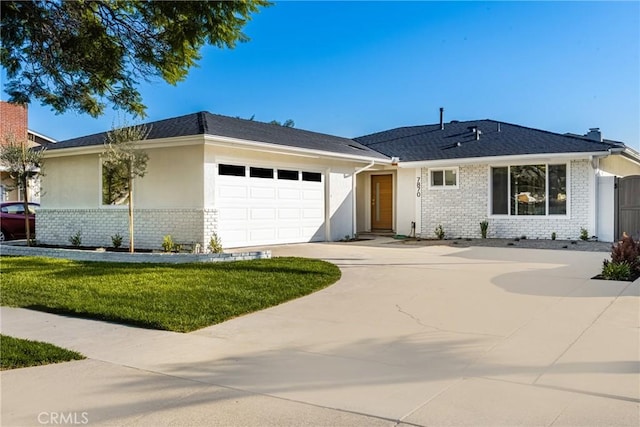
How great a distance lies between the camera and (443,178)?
18484 mm

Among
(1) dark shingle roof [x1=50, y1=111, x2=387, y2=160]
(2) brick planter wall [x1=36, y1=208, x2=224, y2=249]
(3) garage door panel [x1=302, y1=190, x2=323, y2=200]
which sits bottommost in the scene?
(2) brick planter wall [x1=36, y1=208, x2=224, y2=249]

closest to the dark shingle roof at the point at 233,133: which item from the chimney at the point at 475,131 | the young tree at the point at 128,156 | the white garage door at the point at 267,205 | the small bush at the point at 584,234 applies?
the young tree at the point at 128,156

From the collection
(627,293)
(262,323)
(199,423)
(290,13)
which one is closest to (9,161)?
(290,13)

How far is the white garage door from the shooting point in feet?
45.7

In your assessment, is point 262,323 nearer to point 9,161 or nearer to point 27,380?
point 27,380

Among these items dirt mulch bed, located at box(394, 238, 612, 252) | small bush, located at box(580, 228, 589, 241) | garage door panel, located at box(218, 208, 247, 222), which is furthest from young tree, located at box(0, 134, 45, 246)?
small bush, located at box(580, 228, 589, 241)

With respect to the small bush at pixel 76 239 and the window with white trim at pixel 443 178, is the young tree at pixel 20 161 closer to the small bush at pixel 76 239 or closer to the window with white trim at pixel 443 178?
the small bush at pixel 76 239

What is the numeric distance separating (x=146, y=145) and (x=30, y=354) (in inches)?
366

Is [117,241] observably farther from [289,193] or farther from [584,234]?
[584,234]

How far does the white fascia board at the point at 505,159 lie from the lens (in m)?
15.2

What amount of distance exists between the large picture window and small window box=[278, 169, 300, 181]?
6.92 metres

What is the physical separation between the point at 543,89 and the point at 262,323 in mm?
13604

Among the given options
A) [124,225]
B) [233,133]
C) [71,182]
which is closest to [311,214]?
[233,133]

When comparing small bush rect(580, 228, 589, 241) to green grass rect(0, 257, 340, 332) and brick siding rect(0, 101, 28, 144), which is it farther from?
brick siding rect(0, 101, 28, 144)
